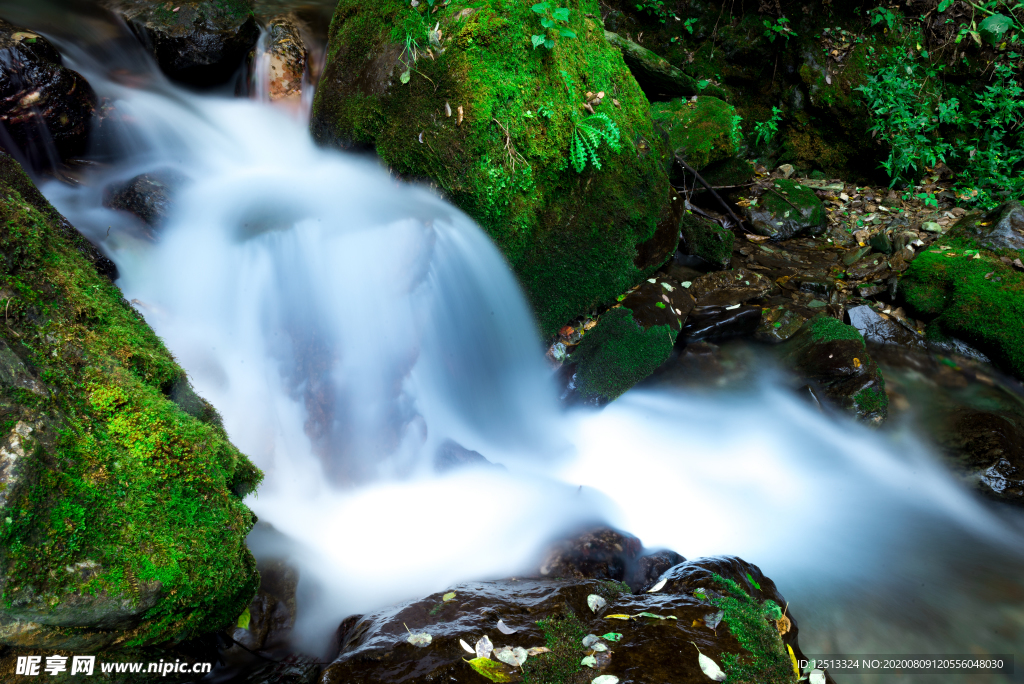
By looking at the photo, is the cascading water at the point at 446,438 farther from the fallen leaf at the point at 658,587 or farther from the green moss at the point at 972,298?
the green moss at the point at 972,298

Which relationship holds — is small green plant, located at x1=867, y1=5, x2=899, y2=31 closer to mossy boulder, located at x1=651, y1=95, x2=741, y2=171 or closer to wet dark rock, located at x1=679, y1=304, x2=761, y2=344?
mossy boulder, located at x1=651, y1=95, x2=741, y2=171

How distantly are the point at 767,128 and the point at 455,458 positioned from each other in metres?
7.18

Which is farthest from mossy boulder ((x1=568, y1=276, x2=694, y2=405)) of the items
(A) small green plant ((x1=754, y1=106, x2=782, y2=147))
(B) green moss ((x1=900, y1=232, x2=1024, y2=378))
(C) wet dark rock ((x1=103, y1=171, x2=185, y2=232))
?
(A) small green plant ((x1=754, y1=106, x2=782, y2=147))

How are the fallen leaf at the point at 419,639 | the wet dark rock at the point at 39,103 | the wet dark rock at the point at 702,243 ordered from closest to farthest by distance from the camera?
the fallen leaf at the point at 419,639 → the wet dark rock at the point at 39,103 → the wet dark rock at the point at 702,243

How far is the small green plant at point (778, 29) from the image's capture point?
27.2 ft

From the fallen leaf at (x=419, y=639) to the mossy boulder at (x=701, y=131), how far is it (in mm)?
6351

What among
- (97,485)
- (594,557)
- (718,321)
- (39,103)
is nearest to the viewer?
(97,485)

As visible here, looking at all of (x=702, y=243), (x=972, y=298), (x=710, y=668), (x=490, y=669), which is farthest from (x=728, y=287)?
(x=490, y=669)

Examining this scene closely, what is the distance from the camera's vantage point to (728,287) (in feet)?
18.6

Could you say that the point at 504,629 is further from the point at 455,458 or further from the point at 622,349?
the point at 622,349

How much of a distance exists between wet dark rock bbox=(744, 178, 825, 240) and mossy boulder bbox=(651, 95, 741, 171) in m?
0.83

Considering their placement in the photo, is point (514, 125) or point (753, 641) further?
point (514, 125)

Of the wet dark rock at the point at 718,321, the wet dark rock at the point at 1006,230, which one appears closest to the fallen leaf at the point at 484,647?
the wet dark rock at the point at 718,321

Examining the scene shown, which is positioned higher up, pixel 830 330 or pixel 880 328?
pixel 830 330
